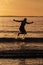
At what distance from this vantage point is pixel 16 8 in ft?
7.63

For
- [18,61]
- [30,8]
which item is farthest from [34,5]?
[18,61]

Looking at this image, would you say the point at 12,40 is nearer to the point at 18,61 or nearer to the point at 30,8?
the point at 18,61

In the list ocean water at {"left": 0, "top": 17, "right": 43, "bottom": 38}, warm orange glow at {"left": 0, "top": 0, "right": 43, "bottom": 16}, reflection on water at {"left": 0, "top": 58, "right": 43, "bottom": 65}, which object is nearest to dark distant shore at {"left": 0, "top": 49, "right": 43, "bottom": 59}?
reflection on water at {"left": 0, "top": 58, "right": 43, "bottom": 65}

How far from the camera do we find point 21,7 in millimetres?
2334

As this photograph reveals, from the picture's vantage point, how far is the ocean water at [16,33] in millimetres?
1857

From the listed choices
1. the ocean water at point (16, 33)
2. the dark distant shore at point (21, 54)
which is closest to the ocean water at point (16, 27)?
the ocean water at point (16, 33)

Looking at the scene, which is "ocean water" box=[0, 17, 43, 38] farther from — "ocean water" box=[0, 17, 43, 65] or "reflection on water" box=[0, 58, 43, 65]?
"reflection on water" box=[0, 58, 43, 65]

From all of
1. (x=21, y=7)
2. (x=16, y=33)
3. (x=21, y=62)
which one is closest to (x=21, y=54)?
(x=21, y=62)

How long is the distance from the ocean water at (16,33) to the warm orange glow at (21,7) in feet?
0.28

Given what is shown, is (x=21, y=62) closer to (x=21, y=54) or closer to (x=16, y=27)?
(x=21, y=54)

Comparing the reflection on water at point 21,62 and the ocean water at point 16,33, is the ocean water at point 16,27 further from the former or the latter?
the reflection on water at point 21,62

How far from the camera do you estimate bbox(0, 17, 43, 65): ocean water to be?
1.86 m

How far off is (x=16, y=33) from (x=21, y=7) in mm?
368

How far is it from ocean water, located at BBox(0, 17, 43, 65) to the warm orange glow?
3.3 inches
